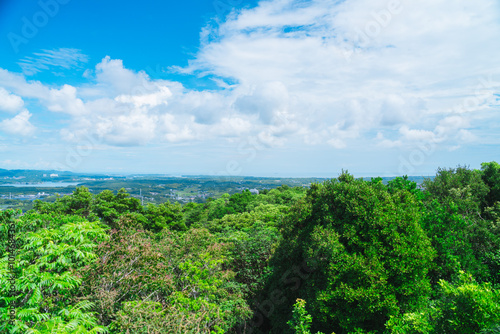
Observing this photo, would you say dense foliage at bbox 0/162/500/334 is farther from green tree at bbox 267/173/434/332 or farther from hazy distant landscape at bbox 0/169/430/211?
hazy distant landscape at bbox 0/169/430/211

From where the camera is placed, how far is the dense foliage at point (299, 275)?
6.04 meters

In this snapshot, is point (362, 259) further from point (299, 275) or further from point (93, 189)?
point (93, 189)

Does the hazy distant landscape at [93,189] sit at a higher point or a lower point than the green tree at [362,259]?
lower

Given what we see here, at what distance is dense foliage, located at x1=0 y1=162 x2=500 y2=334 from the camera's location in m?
6.04

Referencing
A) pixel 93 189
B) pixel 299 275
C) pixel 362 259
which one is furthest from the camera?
pixel 93 189

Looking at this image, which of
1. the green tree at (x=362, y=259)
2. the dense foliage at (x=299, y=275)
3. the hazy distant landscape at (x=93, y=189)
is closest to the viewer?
the dense foliage at (x=299, y=275)

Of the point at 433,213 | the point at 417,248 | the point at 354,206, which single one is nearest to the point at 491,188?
the point at 433,213

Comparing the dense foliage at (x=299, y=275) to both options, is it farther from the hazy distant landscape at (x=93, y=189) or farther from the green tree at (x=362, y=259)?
the hazy distant landscape at (x=93, y=189)

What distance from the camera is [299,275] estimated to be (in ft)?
37.7

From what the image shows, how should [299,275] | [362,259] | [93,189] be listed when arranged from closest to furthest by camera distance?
1. [362,259]
2. [299,275]
3. [93,189]

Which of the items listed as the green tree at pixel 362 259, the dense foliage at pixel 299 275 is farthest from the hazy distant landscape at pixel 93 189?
the green tree at pixel 362 259

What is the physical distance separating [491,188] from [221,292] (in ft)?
66.7

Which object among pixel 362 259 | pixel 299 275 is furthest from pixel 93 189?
pixel 362 259

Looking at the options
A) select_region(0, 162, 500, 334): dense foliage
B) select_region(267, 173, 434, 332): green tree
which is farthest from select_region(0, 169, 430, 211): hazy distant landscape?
select_region(267, 173, 434, 332): green tree
